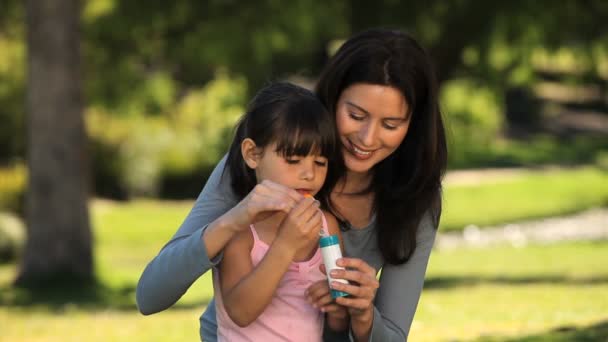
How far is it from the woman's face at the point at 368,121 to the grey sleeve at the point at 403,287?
1.06 feet

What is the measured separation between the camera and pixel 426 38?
12883 mm

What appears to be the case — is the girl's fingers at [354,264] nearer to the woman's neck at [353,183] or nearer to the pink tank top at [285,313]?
the pink tank top at [285,313]

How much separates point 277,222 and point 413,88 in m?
0.66

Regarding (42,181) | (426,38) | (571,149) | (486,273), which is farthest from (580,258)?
(571,149)

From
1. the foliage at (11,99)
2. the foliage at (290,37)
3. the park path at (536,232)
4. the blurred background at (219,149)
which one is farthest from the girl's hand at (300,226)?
the foliage at (11,99)

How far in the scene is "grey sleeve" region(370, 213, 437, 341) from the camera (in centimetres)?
377

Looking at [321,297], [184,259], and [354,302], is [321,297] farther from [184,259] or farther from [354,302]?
[184,259]

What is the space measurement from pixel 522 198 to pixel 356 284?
20801 millimetres

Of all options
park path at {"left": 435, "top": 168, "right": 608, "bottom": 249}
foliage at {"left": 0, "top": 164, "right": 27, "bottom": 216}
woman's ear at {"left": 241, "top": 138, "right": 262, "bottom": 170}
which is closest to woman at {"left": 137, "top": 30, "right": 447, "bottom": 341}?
woman's ear at {"left": 241, "top": 138, "right": 262, "bottom": 170}

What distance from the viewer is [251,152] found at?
346cm

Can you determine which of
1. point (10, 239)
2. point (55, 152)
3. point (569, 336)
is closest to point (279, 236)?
point (569, 336)

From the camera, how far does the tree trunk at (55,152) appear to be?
11.7 meters

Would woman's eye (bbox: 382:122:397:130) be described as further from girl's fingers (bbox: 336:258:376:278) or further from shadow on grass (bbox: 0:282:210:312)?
shadow on grass (bbox: 0:282:210:312)

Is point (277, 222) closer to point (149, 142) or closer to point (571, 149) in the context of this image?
point (149, 142)
